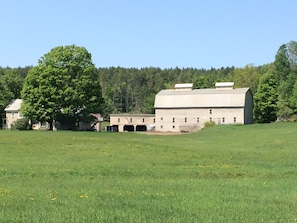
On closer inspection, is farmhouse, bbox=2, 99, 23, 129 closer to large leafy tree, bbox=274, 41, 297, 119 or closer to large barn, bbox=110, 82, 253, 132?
large barn, bbox=110, 82, 253, 132

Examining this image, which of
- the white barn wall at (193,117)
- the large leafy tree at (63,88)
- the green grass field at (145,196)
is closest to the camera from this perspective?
the green grass field at (145,196)

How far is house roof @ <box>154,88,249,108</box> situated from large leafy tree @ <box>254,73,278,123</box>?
4.34 metres

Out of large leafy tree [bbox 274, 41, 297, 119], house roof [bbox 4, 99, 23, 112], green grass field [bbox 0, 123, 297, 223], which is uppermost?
large leafy tree [bbox 274, 41, 297, 119]

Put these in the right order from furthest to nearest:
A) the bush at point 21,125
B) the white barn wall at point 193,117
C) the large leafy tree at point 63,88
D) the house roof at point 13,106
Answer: the house roof at point 13,106 < the white barn wall at point 193,117 < the bush at point 21,125 < the large leafy tree at point 63,88

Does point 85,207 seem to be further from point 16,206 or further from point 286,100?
point 286,100

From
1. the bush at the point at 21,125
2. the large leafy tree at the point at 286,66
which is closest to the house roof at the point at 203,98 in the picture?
the large leafy tree at the point at 286,66

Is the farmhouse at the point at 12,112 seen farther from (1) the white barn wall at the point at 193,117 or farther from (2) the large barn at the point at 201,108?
(1) the white barn wall at the point at 193,117

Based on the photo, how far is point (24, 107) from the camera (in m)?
74.7

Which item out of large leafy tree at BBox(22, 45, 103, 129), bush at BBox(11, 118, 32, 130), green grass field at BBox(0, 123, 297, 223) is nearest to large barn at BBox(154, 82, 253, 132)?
large leafy tree at BBox(22, 45, 103, 129)

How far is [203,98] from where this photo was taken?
9494 cm

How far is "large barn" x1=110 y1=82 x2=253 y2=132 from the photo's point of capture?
9156cm

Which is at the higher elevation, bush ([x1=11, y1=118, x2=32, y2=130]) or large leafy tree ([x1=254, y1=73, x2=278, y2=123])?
large leafy tree ([x1=254, y1=73, x2=278, y2=123])

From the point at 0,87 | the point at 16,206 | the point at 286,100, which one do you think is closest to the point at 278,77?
the point at 286,100

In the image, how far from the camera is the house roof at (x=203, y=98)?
301 feet
